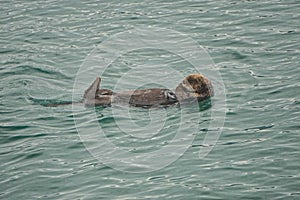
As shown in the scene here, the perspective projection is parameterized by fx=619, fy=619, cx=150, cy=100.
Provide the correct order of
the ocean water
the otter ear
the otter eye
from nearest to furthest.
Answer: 1. the ocean water
2. the otter eye
3. the otter ear

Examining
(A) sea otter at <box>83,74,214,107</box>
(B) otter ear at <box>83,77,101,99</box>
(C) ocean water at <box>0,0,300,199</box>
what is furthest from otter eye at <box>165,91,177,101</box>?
(B) otter ear at <box>83,77,101,99</box>

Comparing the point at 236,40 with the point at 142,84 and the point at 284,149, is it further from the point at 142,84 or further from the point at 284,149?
the point at 284,149

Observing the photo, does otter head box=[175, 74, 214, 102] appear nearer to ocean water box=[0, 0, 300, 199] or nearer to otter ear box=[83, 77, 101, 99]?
ocean water box=[0, 0, 300, 199]

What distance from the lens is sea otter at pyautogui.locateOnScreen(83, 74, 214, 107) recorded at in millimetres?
12656

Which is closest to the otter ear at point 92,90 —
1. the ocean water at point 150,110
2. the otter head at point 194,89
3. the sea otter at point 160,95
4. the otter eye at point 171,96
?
the sea otter at point 160,95

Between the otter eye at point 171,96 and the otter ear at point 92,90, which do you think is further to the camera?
the otter ear at point 92,90

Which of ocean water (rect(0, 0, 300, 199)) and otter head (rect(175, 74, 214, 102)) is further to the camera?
otter head (rect(175, 74, 214, 102))

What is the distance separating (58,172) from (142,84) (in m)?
4.18

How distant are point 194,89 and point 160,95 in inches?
28.0

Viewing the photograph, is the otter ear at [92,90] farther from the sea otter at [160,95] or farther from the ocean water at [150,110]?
the ocean water at [150,110]

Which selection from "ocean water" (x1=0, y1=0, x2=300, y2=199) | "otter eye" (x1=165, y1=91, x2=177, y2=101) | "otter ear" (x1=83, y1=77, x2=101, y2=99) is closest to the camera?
"ocean water" (x1=0, y1=0, x2=300, y2=199)

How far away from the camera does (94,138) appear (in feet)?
37.9

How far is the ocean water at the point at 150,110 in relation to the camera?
9.83m

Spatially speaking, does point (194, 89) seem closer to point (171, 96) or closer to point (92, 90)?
point (171, 96)
